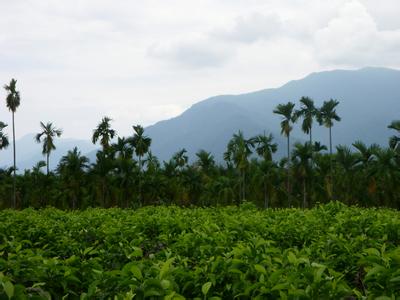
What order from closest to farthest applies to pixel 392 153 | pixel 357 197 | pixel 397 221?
pixel 397 221 → pixel 392 153 → pixel 357 197

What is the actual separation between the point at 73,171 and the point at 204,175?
17100 mm

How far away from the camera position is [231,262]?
452 centimetres

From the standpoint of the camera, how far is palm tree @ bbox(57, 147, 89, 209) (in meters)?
58.9

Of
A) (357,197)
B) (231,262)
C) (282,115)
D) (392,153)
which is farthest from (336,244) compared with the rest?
(282,115)

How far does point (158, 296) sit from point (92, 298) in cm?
56

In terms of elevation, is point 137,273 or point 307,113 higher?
point 307,113

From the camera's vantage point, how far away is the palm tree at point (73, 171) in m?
58.9

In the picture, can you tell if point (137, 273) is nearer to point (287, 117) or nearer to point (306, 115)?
point (287, 117)

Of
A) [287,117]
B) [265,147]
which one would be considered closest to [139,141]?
[265,147]

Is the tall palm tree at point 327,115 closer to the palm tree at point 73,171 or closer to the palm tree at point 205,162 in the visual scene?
the palm tree at point 205,162

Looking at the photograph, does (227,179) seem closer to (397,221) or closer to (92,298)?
(397,221)

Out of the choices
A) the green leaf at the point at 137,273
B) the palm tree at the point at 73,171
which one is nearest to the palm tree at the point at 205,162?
the palm tree at the point at 73,171

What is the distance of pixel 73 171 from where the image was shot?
59.6 meters

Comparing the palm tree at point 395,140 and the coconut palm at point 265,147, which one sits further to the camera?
the coconut palm at point 265,147
